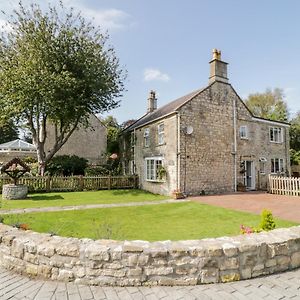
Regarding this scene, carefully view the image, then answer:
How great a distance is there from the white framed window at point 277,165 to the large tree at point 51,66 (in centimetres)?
1636

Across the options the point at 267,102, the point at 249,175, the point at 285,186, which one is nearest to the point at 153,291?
the point at 285,186

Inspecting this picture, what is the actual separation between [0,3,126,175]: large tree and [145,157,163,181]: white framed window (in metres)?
6.73

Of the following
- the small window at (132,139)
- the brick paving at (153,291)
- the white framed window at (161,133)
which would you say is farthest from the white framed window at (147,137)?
the brick paving at (153,291)

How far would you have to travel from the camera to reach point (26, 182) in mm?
19078

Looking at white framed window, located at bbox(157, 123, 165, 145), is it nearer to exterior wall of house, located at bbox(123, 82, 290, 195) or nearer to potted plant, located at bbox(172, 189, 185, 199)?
exterior wall of house, located at bbox(123, 82, 290, 195)

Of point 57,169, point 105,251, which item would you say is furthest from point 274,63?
point 57,169

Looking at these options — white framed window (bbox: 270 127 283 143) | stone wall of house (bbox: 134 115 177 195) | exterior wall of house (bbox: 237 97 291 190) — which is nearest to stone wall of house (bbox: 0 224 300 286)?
stone wall of house (bbox: 134 115 177 195)

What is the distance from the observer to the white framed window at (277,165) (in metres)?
24.1

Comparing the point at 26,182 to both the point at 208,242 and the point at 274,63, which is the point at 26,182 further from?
the point at 274,63

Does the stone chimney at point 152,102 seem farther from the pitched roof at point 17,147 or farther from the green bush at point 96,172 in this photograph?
the pitched roof at point 17,147

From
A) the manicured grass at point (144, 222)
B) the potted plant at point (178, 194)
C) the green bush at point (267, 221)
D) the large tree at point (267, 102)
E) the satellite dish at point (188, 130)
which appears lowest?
the manicured grass at point (144, 222)

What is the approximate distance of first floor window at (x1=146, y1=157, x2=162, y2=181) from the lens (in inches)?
808

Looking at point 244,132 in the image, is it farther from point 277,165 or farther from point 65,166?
point 65,166

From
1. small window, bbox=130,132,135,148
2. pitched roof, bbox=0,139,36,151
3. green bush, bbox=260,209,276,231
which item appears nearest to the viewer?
green bush, bbox=260,209,276,231
